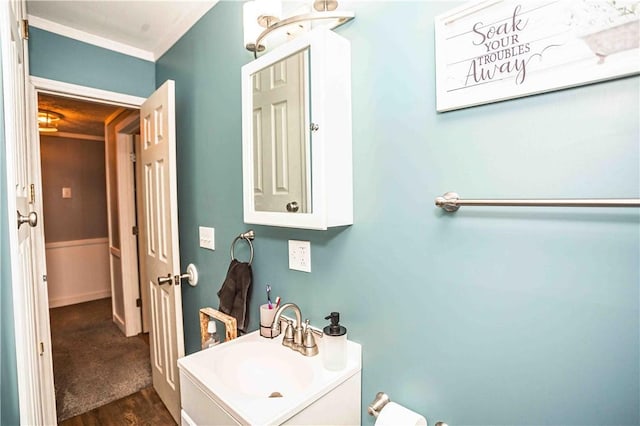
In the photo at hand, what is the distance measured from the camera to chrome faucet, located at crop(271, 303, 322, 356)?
1150 millimetres

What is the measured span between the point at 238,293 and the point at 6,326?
848 millimetres

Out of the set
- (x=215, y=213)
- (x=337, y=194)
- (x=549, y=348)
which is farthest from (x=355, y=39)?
(x=215, y=213)

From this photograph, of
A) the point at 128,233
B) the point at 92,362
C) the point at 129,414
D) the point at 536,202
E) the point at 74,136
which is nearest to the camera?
the point at 536,202

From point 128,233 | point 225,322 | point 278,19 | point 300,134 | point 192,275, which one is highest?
point 278,19

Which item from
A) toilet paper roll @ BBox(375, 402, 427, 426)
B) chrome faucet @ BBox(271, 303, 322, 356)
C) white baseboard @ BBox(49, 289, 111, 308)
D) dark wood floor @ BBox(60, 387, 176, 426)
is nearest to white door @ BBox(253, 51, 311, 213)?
chrome faucet @ BBox(271, 303, 322, 356)

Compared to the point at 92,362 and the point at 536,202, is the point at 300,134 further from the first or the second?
the point at 92,362

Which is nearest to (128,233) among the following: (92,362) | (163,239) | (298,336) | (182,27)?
(92,362)

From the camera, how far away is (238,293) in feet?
5.05

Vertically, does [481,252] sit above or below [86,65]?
below

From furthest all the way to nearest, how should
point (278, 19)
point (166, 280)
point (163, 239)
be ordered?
point (163, 239) → point (166, 280) → point (278, 19)

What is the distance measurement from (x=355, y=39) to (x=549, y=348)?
1018 mm

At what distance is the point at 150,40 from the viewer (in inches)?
83.8

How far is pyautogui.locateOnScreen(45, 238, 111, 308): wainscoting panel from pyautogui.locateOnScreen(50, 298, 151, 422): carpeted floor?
45cm

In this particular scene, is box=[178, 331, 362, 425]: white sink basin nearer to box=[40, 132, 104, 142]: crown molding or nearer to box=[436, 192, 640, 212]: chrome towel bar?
box=[436, 192, 640, 212]: chrome towel bar
